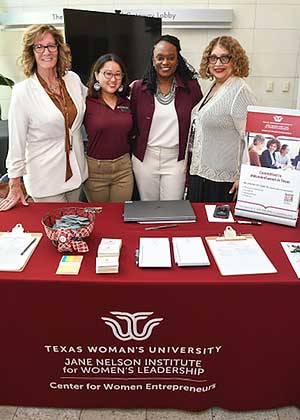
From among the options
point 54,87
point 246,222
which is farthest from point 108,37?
point 246,222

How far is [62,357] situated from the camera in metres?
1.48

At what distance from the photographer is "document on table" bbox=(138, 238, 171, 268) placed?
1.40m

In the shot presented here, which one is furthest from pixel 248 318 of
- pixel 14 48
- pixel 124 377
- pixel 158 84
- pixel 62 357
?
pixel 14 48

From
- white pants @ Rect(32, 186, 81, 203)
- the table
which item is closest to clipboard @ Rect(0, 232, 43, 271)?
the table

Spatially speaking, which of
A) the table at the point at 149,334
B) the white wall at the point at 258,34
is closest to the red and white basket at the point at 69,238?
Result: the table at the point at 149,334

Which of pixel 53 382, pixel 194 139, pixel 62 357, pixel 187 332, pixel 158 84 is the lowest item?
pixel 53 382

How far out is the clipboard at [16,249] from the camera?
1393mm

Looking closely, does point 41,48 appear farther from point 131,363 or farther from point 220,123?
point 131,363

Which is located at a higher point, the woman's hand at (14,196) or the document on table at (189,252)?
the woman's hand at (14,196)

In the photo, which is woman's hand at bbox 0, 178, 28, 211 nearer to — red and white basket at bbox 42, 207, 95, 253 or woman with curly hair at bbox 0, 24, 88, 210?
woman with curly hair at bbox 0, 24, 88, 210

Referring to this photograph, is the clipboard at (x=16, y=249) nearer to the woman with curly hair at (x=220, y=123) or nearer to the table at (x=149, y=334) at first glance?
the table at (x=149, y=334)

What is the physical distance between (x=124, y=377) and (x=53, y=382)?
271mm

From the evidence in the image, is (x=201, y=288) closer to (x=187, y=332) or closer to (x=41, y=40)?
(x=187, y=332)

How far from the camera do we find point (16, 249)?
1489 millimetres
